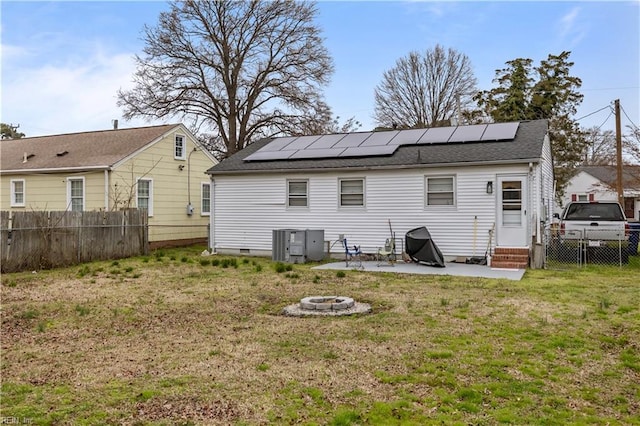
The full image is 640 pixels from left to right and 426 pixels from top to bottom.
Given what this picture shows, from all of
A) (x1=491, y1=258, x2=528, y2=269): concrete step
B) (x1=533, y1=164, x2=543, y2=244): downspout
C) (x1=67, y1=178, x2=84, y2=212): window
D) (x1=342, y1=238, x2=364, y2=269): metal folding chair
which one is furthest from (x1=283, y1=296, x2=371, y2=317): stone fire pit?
(x1=67, y1=178, x2=84, y2=212): window

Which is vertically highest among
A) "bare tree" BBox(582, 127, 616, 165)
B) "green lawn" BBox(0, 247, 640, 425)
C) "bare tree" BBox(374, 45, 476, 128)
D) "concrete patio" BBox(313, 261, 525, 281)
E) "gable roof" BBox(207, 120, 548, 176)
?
"bare tree" BBox(374, 45, 476, 128)

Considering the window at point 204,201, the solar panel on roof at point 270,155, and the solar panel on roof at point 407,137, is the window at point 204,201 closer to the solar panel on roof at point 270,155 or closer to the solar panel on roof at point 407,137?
the solar panel on roof at point 270,155

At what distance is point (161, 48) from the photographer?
24.0m

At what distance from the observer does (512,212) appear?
1288 cm

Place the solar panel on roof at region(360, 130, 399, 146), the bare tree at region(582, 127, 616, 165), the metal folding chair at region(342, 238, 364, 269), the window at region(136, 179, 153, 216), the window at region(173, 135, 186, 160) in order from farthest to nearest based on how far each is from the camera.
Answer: the bare tree at region(582, 127, 616, 165) < the window at region(173, 135, 186, 160) < the window at region(136, 179, 153, 216) < the solar panel on roof at region(360, 130, 399, 146) < the metal folding chair at region(342, 238, 364, 269)

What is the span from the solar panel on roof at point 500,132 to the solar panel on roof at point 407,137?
7.05ft

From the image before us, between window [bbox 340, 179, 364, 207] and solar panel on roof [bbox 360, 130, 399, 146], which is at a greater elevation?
solar panel on roof [bbox 360, 130, 399, 146]

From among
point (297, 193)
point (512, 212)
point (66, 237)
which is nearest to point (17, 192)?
point (66, 237)

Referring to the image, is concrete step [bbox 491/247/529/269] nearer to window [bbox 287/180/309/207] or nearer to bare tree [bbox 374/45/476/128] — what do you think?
window [bbox 287/180/309/207]

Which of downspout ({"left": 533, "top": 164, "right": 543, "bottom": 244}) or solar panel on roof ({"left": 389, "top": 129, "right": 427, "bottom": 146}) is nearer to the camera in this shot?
downspout ({"left": 533, "top": 164, "right": 543, "bottom": 244})

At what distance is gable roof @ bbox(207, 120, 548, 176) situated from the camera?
12.9 meters

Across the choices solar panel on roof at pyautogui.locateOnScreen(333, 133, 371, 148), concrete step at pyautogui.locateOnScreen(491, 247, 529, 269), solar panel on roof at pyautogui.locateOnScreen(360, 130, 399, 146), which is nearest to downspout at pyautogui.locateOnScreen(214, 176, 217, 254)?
solar panel on roof at pyautogui.locateOnScreen(333, 133, 371, 148)

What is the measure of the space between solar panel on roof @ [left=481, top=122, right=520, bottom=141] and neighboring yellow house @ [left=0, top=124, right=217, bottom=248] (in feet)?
40.8

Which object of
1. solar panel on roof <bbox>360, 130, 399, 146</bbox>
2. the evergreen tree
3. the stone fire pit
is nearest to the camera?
the stone fire pit
